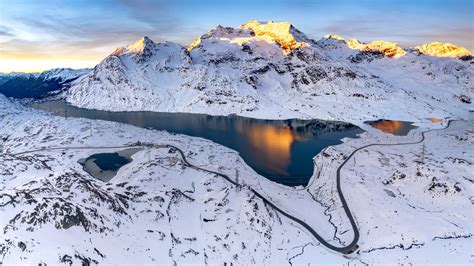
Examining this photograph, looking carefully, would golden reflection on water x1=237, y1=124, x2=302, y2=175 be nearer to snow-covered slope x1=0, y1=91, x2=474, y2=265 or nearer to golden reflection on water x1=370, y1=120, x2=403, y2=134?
snow-covered slope x1=0, y1=91, x2=474, y2=265

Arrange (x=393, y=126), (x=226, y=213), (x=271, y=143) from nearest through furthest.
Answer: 1. (x=226, y=213)
2. (x=271, y=143)
3. (x=393, y=126)

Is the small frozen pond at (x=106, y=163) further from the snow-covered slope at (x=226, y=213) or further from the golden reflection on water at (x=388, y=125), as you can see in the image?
the golden reflection on water at (x=388, y=125)

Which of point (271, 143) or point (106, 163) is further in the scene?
point (271, 143)

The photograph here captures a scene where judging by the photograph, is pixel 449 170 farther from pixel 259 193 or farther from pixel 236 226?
pixel 236 226

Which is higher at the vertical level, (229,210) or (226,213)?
(229,210)

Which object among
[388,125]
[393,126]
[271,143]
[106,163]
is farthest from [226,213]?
[388,125]

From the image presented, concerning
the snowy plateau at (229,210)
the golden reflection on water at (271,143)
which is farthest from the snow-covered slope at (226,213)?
the golden reflection on water at (271,143)

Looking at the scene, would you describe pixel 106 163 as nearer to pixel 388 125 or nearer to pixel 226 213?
pixel 226 213
